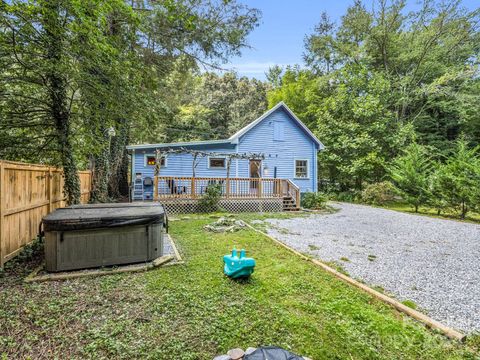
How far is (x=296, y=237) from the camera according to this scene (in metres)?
6.04

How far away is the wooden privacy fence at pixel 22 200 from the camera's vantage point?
11.6 ft

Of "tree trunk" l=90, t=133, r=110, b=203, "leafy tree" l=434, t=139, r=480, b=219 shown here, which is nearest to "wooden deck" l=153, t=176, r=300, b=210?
"tree trunk" l=90, t=133, r=110, b=203

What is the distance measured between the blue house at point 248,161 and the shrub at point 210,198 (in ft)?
2.45

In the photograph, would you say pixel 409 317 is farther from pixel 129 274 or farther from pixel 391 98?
pixel 391 98

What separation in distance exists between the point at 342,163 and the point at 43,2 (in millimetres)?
15582

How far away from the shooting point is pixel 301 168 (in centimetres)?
1414

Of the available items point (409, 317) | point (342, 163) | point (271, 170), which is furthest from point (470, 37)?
point (409, 317)

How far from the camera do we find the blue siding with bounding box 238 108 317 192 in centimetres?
1313

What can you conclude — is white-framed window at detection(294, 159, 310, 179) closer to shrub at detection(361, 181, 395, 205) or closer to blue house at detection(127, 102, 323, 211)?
blue house at detection(127, 102, 323, 211)

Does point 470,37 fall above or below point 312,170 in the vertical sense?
above

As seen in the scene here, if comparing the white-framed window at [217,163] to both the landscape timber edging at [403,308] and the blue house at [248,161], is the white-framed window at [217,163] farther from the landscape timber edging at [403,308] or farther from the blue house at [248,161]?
the landscape timber edging at [403,308]

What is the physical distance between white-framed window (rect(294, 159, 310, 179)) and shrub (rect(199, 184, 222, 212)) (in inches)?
240

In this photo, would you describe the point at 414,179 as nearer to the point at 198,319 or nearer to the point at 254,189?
the point at 254,189

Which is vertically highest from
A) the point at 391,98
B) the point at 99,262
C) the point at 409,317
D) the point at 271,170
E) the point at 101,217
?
the point at 391,98
